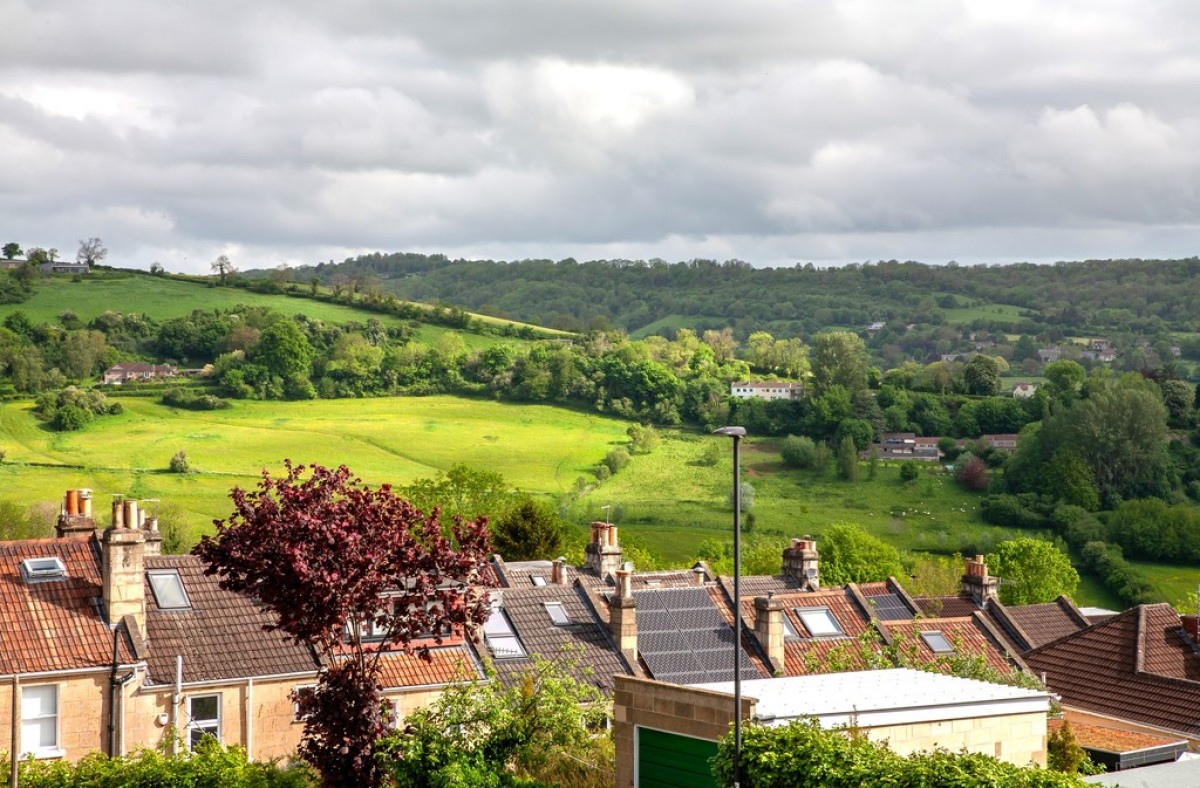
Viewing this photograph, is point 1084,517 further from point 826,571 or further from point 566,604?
point 566,604

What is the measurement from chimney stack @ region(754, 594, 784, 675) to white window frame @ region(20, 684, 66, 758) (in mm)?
20678

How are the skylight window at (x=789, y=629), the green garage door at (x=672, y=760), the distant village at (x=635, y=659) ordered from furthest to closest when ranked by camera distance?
the skylight window at (x=789, y=629) < the distant village at (x=635, y=659) < the green garage door at (x=672, y=760)

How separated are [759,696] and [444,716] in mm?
5812

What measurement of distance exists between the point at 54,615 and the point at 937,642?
2740 centimetres

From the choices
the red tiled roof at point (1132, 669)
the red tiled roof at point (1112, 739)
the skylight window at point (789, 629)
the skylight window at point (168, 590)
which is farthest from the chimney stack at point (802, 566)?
the skylight window at point (168, 590)

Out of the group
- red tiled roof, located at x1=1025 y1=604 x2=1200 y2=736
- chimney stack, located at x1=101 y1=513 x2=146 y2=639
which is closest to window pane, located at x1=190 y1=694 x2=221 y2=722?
chimney stack, located at x1=101 y1=513 x2=146 y2=639

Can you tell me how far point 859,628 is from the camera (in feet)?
160

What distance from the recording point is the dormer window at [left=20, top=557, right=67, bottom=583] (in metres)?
36.9

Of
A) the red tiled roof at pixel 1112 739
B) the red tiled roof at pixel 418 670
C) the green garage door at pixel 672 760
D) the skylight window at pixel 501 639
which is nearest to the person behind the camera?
the green garage door at pixel 672 760

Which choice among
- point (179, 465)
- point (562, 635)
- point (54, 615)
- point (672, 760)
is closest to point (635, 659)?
point (562, 635)

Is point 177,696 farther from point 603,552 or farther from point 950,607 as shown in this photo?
point 950,607

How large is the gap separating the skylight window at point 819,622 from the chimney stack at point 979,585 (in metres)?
11.1

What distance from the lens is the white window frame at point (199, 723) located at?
3609 centimetres

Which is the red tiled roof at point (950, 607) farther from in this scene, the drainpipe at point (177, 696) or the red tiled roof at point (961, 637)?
the drainpipe at point (177, 696)
